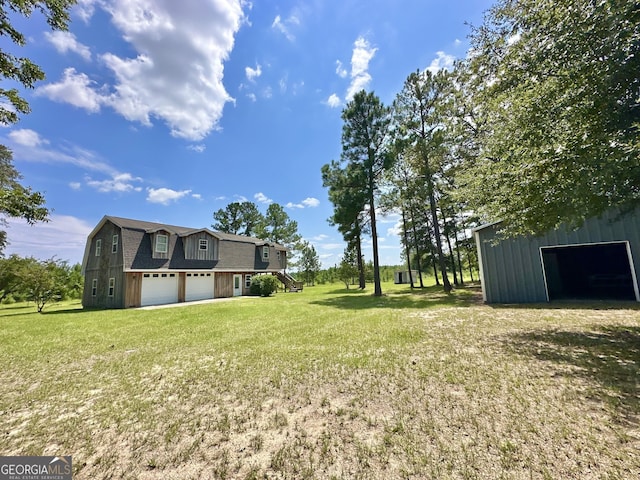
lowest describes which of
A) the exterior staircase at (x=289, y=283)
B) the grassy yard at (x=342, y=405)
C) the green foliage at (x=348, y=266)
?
the grassy yard at (x=342, y=405)

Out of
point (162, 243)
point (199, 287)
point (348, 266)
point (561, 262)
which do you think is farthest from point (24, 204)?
point (561, 262)

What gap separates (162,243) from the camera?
60.1ft

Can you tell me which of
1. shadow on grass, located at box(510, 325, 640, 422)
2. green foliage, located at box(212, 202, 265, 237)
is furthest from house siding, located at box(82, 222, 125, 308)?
green foliage, located at box(212, 202, 265, 237)

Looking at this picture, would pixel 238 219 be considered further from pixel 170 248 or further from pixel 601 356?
pixel 601 356

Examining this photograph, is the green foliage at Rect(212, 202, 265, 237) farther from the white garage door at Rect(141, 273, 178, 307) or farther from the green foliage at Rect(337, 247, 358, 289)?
the white garage door at Rect(141, 273, 178, 307)

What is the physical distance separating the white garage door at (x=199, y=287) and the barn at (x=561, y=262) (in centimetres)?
1850

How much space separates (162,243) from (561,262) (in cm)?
2565

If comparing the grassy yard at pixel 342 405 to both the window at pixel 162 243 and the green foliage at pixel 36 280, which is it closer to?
the window at pixel 162 243

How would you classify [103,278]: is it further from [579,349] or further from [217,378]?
[579,349]

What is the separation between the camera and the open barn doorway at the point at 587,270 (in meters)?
13.0

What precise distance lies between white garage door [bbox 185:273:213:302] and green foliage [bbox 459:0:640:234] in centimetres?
1944

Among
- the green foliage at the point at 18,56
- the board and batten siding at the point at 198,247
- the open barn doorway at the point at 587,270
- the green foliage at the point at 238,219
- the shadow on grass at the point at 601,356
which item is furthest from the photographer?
the green foliage at the point at 238,219

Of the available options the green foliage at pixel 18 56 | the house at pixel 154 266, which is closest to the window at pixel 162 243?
the house at pixel 154 266

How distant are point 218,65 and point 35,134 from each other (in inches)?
364
